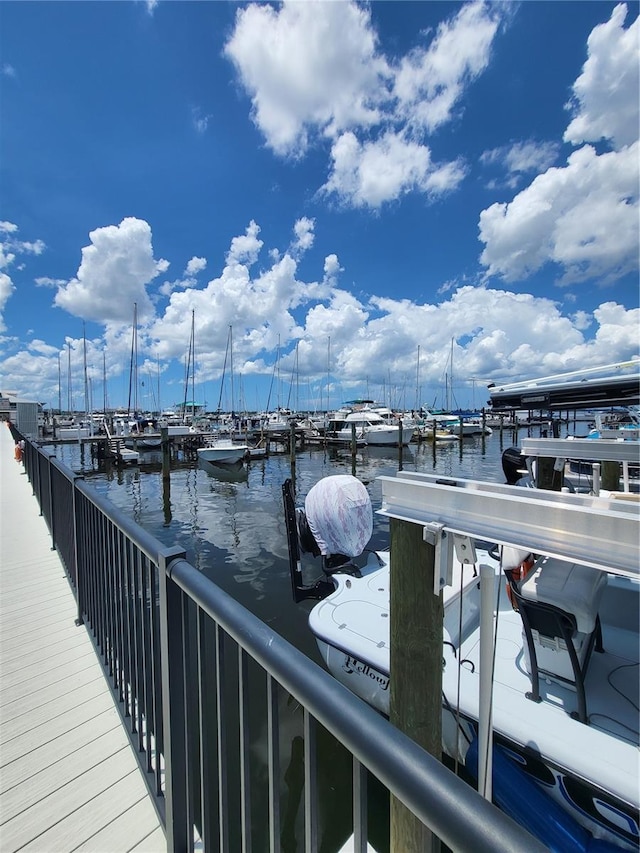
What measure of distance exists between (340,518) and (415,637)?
454 cm

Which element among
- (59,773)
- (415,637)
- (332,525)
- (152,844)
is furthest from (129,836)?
(332,525)

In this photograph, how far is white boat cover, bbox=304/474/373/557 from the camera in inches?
255

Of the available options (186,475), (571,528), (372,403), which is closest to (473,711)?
(571,528)

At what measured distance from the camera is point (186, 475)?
73.6 feet

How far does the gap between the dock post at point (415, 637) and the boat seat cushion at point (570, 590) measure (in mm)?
1289

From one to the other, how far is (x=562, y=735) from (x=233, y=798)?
10.5ft

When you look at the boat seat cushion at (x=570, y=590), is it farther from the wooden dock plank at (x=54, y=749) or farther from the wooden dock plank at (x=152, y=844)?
the wooden dock plank at (x=54, y=749)

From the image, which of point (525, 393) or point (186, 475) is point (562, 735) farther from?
point (186, 475)

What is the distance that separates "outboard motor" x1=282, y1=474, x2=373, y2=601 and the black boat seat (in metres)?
3.52

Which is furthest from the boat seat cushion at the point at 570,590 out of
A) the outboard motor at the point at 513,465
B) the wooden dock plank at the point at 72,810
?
the outboard motor at the point at 513,465

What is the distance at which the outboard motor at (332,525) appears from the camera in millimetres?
6492

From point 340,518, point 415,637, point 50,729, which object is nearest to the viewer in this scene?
point 415,637

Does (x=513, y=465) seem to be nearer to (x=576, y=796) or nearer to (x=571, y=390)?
(x=571, y=390)

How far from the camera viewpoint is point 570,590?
9.16 feet
